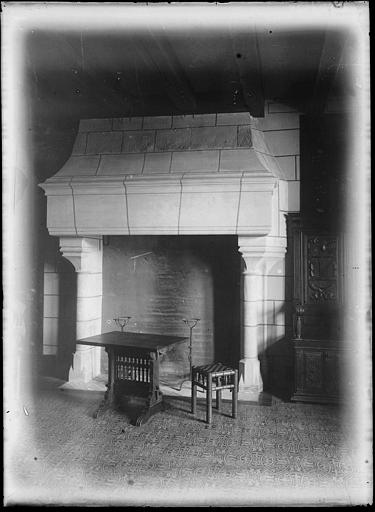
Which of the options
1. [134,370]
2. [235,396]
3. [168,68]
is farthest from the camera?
[134,370]

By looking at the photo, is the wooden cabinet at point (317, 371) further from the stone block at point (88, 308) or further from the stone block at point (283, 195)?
the stone block at point (88, 308)

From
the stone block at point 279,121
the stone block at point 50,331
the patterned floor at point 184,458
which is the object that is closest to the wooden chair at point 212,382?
the patterned floor at point 184,458

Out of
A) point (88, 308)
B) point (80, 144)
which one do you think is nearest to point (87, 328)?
point (88, 308)

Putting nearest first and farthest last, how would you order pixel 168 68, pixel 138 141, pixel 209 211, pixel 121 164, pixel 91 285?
pixel 168 68
pixel 209 211
pixel 121 164
pixel 138 141
pixel 91 285

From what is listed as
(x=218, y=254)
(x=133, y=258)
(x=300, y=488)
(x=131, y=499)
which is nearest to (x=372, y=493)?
(x=300, y=488)

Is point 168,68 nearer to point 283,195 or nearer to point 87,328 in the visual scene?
point 283,195

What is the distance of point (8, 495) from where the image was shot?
111 inches

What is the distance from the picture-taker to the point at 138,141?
5.12 m

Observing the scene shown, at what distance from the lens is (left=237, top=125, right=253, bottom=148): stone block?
4.87 meters

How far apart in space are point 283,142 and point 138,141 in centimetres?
167

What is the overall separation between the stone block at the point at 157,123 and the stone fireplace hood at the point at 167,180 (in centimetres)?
1

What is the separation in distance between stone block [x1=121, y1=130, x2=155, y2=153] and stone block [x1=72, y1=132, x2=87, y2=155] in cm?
49

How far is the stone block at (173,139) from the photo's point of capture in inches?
197

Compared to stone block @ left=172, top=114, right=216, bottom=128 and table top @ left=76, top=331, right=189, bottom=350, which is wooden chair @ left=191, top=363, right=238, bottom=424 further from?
stone block @ left=172, top=114, right=216, bottom=128
